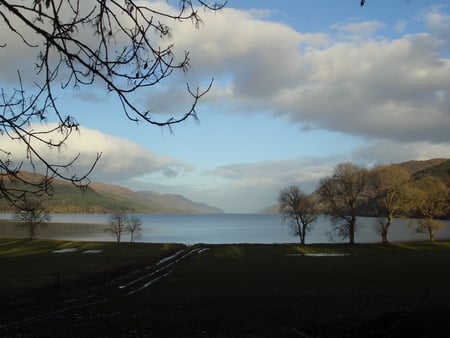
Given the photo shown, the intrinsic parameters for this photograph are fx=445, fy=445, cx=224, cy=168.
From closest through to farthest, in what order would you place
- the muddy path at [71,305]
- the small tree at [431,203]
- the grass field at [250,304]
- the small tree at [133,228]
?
the grass field at [250,304] < the muddy path at [71,305] < the small tree at [431,203] < the small tree at [133,228]

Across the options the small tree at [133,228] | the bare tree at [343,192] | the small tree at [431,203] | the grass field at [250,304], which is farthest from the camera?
the small tree at [133,228]

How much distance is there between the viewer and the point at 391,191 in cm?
7081

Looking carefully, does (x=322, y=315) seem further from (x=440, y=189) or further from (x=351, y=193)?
(x=440, y=189)

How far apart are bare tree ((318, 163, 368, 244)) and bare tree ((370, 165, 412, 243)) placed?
88.0 inches

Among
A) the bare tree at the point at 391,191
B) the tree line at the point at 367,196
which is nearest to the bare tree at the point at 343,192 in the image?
the tree line at the point at 367,196

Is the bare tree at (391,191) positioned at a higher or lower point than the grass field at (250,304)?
higher

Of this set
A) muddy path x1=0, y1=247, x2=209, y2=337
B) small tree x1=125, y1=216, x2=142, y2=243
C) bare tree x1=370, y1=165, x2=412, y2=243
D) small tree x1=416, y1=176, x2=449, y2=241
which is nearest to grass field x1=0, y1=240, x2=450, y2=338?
muddy path x1=0, y1=247, x2=209, y2=337

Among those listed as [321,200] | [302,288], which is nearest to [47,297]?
[302,288]

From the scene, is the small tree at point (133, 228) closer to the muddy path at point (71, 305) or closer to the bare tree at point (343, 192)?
the bare tree at point (343, 192)

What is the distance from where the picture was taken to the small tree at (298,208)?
249ft

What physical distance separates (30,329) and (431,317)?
38.8 feet

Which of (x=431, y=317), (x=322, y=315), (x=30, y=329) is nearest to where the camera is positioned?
(x=431, y=317)

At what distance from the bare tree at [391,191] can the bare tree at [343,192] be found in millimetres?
2235

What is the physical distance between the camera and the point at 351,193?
228 ft
